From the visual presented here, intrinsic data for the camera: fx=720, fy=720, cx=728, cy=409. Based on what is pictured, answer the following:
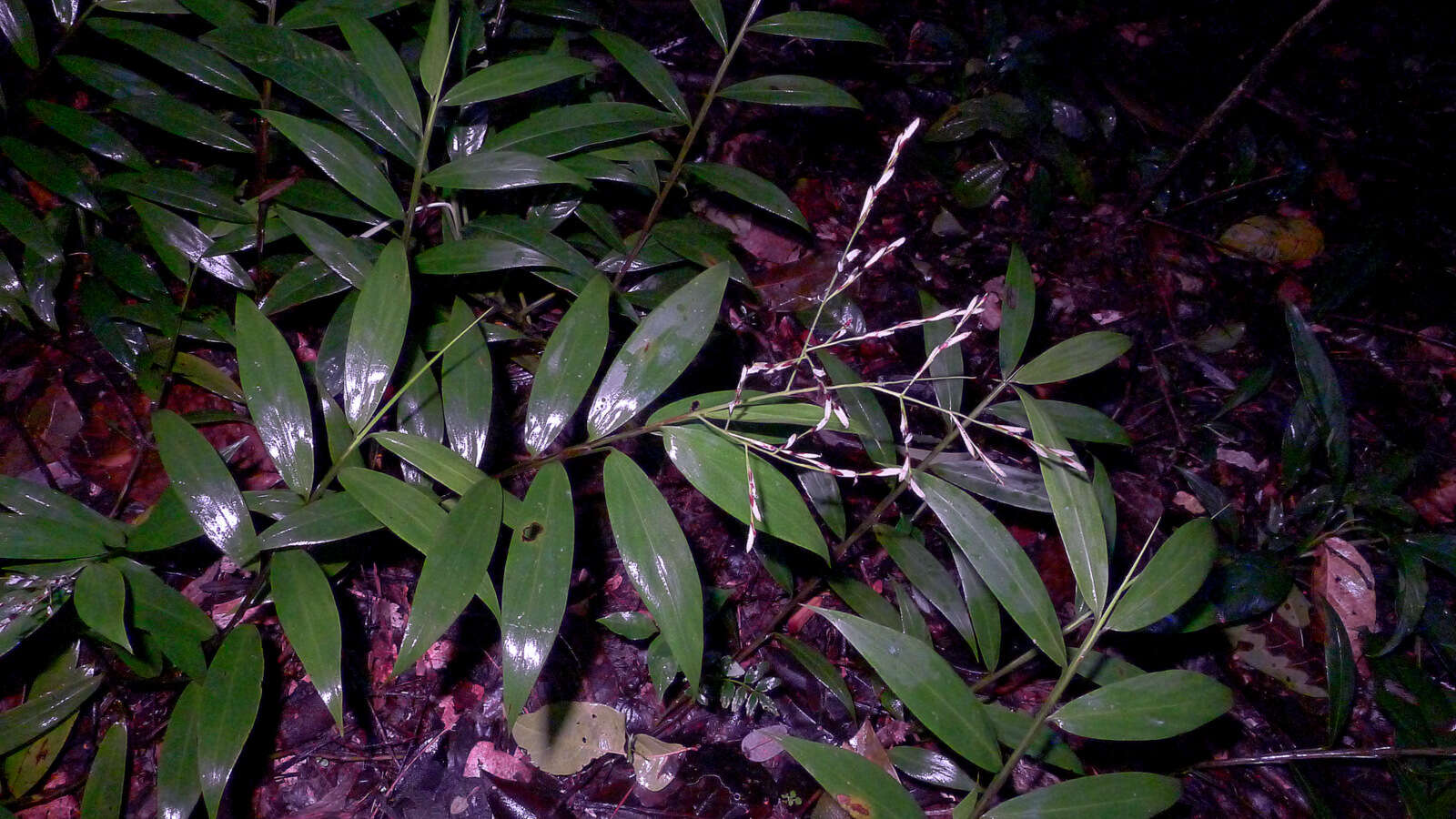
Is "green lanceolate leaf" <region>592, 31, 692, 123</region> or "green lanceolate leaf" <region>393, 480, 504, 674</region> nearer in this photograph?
"green lanceolate leaf" <region>393, 480, 504, 674</region>

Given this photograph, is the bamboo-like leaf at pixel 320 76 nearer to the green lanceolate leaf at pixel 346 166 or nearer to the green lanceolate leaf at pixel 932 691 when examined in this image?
the green lanceolate leaf at pixel 346 166

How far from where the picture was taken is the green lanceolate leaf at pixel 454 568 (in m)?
1.10

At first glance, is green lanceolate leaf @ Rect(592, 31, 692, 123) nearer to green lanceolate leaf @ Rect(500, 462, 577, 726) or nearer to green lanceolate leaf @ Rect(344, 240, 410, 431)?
green lanceolate leaf @ Rect(344, 240, 410, 431)

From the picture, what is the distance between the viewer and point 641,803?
6.19 ft

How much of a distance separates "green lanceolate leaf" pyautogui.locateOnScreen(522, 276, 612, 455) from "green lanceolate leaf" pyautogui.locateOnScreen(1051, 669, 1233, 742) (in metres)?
1.03

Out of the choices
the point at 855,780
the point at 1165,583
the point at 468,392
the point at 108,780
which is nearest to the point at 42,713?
the point at 108,780

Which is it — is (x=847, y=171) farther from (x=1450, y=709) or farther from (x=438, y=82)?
(x=1450, y=709)

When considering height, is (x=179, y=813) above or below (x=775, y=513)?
below

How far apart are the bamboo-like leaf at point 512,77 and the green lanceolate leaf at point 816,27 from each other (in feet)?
1.57

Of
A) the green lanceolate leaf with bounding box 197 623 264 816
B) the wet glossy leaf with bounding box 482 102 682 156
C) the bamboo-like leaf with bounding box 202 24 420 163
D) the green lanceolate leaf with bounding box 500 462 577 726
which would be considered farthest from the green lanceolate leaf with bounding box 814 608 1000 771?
the bamboo-like leaf with bounding box 202 24 420 163

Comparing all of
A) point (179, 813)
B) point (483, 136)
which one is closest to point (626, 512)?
point (179, 813)

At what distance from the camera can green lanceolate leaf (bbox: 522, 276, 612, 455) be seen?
4.43ft

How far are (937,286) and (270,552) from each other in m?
2.57

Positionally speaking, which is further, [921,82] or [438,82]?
[921,82]
